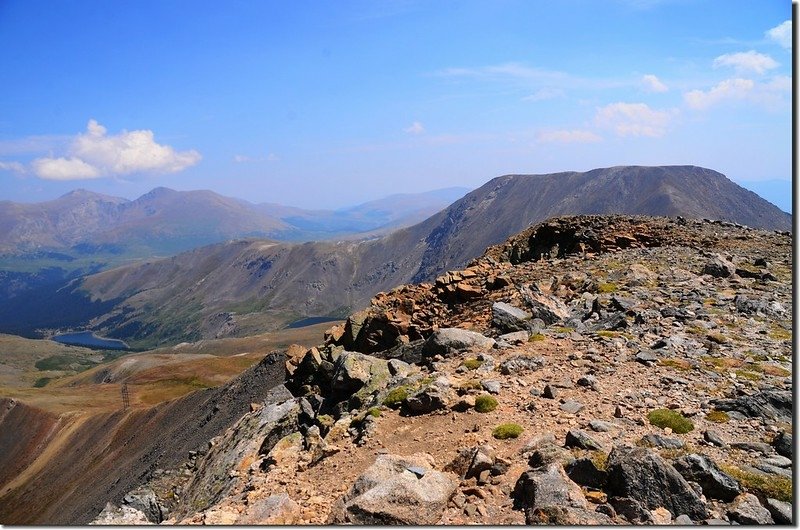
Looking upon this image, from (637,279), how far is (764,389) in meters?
13.8

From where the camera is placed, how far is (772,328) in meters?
19.6

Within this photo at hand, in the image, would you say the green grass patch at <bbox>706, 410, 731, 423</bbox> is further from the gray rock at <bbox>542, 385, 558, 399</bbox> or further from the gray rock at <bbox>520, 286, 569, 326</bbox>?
the gray rock at <bbox>520, 286, 569, 326</bbox>

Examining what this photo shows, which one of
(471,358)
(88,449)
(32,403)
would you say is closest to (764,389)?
(471,358)

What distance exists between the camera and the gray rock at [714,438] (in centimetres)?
1154

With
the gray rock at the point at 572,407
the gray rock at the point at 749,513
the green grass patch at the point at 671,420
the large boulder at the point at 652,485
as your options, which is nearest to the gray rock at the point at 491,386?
the gray rock at the point at 572,407

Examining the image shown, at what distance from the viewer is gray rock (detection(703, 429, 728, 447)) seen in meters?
11.5

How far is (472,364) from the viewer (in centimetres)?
1812

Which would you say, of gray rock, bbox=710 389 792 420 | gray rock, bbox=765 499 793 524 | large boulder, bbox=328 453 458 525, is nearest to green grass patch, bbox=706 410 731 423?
gray rock, bbox=710 389 792 420

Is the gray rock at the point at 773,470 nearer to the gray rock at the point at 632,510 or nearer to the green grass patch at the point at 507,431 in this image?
the gray rock at the point at 632,510

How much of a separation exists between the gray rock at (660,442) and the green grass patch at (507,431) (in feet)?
9.74

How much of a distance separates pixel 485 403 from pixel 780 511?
7.39 metres

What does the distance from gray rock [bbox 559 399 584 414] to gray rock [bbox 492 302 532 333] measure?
7044 millimetres

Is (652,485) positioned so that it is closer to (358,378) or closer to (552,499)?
(552,499)

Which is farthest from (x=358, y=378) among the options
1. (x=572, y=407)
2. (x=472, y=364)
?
(x=572, y=407)
